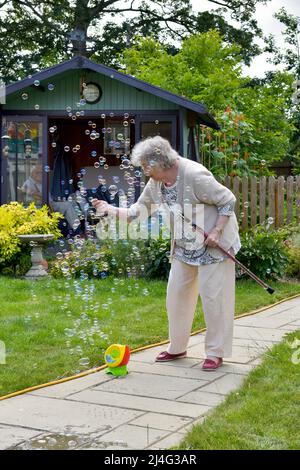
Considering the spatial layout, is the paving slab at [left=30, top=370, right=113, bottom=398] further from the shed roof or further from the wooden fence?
the shed roof

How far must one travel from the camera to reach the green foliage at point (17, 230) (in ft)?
32.3

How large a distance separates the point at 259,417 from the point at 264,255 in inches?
210

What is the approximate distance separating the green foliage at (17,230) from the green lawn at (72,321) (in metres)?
0.45

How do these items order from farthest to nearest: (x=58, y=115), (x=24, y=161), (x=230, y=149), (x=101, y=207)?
(x=230, y=149) → (x=58, y=115) → (x=24, y=161) → (x=101, y=207)

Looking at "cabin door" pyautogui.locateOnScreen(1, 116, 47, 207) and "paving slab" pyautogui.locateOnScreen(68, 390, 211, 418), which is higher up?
"cabin door" pyautogui.locateOnScreen(1, 116, 47, 207)

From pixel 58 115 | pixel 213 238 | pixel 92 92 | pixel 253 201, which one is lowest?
pixel 253 201

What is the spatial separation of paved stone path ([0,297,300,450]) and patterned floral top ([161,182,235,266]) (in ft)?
2.43

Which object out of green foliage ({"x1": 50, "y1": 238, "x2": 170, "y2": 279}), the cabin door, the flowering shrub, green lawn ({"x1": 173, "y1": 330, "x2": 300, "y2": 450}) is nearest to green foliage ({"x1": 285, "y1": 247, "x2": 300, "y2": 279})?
green foliage ({"x1": 50, "y1": 238, "x2": 170, "y2": 279})

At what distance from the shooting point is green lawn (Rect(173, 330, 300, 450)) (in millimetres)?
3797

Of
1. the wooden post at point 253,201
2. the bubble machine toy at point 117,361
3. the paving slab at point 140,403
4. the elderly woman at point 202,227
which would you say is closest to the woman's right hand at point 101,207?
the elderly woman at point 202,227

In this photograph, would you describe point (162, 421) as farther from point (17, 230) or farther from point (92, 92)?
point (92, 92)

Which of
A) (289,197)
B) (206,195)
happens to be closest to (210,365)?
(206,195)

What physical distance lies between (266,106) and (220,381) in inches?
519

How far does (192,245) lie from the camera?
5.49 m
